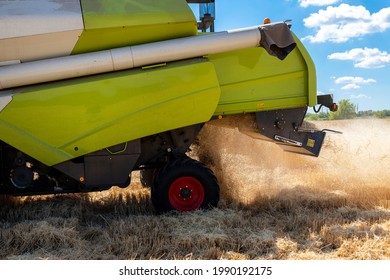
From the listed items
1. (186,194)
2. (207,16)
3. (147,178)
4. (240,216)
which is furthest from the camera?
(207,16)

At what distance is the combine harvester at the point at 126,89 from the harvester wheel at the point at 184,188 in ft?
0.04

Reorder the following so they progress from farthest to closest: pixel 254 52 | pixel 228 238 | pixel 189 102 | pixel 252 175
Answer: pixel 252 175
pixel 254 52
pixel 189 102
pixel 228 238

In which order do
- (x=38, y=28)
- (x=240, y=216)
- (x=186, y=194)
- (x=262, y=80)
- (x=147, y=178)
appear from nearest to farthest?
(x=38, y=28) → (x=240, y=216) → (x=186, y=194) → (x=262, y=80) → (x=147, y=178)

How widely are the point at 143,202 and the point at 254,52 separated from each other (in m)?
2.09

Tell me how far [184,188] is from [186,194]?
2.6 inches

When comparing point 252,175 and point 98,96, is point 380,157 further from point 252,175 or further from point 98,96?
point 98,96

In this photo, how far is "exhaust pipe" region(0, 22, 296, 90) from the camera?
4211 millimetres

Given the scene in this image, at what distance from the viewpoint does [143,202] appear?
508cm

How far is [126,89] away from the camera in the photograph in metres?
4.33

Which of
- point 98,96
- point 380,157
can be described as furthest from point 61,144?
point 380,157

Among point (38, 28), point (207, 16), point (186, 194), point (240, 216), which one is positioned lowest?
point (240, 216)

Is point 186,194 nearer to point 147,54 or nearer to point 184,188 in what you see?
point 184,188

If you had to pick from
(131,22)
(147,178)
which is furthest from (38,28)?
(147,178)

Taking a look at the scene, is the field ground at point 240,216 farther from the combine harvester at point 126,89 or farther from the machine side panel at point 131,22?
the machine side panel at point 131,22
